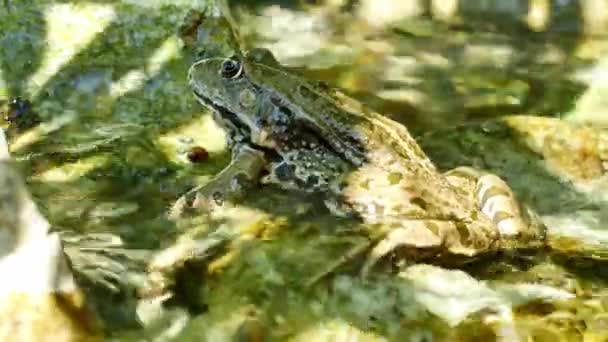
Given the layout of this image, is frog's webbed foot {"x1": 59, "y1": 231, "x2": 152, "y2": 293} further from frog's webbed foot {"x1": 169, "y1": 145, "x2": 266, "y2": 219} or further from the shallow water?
frog's webbed foot {"x1": 169, "y1": 145, "x2": 266, "y2": 219}

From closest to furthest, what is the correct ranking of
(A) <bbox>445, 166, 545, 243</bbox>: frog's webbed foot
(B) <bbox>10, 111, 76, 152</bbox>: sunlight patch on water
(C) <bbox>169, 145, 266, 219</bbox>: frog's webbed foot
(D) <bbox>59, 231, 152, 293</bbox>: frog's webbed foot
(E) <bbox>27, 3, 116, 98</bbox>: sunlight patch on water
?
1. (D) <bbox>59, 231, 152, 293</bbox>: frog's webbed foot
2. (A) <bbox>445, 166, 545, 243</bbox>: frog's webbed foot
3. (C) <bbox>169, 145, 266, 219</bbox>: frog's webbed foot
4. (B) <bbox>10, 111, 76, 152</bbox>: sunlight patch on water
5. (E) <bbox>27, 3, 116, 98</bbox>: sunlight patch on water

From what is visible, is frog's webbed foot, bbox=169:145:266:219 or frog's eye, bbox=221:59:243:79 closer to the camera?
frog's webbed foot, bbox=169:145:266:219

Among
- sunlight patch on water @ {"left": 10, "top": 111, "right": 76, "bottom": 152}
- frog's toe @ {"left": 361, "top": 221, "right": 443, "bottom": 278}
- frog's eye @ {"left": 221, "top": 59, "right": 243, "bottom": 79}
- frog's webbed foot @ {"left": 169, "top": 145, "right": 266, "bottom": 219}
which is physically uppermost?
frog's eye @ {"left": 221, "top": 59, "right": 243, "bottom": 79}

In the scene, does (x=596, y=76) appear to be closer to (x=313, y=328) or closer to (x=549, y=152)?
(x=549, y=152)

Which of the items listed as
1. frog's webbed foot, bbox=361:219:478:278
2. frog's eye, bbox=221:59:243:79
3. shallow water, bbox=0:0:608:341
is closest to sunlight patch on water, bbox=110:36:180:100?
shallow water, bbox=0:0:608:341

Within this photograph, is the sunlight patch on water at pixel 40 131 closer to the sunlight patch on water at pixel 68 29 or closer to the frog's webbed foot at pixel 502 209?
the sunlight patch on water at pixel 68 29

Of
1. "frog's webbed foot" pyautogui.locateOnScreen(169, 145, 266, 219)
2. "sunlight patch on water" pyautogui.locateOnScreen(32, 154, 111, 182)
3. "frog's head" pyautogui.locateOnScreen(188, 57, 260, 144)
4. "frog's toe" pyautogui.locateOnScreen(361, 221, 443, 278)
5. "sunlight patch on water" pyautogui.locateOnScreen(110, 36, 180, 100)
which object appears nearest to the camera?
"frog's toe" pyautogui.locateOnScreen(361, 221, 443, 278)

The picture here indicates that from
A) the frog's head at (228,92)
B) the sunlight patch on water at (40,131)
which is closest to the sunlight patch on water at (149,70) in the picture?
the sunlight patch on water at (40,131)
